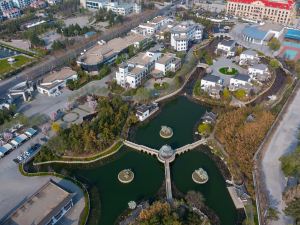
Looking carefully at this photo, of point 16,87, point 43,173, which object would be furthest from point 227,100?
point 16,87

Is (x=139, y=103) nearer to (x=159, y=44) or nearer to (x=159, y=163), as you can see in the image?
(x=159, y=163)

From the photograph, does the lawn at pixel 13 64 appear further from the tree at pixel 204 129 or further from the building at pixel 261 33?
the building at pixel 261 33

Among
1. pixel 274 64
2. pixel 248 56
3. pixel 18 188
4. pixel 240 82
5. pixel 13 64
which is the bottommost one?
pixel 18 188

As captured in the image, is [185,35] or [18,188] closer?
[18,188]

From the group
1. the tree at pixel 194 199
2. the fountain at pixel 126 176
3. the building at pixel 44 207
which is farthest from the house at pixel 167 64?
the building at pixel 44 207

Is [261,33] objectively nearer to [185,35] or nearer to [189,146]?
[185,35]

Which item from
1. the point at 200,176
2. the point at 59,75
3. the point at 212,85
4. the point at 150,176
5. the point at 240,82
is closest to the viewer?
the point at 200,176

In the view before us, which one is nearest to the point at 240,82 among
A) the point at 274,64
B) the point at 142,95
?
the point at 274,64

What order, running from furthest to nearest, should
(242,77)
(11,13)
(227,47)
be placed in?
(11,13) → (227,47) → (242,77)
